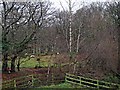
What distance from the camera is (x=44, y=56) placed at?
3.68 m

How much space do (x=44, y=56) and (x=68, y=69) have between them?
0.42 m

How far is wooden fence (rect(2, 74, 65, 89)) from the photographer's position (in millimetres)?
3033

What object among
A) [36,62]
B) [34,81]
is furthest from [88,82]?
[36,62]

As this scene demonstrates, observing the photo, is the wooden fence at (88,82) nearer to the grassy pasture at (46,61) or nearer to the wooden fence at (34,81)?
the wooden fence at (34,81)

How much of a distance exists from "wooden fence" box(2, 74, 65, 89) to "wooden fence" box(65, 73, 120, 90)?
0.42 feet

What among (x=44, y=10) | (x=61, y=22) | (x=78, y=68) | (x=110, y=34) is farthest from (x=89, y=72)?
(x=44, y=10)

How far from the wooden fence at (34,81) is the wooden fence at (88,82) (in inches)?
5.0

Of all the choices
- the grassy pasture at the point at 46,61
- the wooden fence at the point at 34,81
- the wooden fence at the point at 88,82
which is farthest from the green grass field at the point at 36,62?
the wooden fence at the point at 88,82

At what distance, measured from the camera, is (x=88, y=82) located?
3.24m

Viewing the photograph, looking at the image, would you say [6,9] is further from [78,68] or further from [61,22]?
[78,68]

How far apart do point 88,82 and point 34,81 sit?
73cm

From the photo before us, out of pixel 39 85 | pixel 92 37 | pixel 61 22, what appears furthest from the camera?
pixel 92 37

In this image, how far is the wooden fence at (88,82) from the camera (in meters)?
2.98

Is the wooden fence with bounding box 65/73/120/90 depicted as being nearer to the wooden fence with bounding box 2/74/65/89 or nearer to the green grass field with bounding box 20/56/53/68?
the wooden fence with bounding box 2/74/65/89
